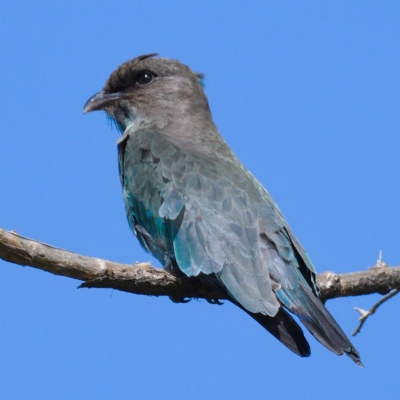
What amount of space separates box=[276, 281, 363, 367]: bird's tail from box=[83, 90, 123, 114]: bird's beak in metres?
3.26

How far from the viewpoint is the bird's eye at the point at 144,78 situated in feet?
27.0

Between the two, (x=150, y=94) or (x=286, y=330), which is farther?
(x=150, y=94)

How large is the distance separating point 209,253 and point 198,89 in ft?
8.70

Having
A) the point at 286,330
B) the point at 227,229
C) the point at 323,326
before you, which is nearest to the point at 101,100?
the point at 227,229

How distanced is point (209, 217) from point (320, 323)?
50.6 inches

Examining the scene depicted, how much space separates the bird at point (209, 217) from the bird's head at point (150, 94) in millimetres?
13

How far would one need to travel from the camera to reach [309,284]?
6184 millimetres

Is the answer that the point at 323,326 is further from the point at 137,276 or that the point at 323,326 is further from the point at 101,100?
the point at 101,100

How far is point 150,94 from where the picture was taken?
8.09 metres

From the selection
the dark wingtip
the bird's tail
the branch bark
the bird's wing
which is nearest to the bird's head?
the bird's wing

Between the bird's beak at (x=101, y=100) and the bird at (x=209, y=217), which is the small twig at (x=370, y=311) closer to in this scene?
the bird at (x=209, y=217)

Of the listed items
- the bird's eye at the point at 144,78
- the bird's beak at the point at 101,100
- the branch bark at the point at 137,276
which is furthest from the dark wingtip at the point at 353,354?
the bird's beak at the point at 101,100

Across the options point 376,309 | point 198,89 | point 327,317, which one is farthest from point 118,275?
point 198,89

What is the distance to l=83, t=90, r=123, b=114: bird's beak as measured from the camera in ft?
27.2
